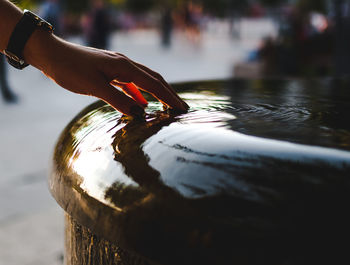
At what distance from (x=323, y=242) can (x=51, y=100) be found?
23.8ft

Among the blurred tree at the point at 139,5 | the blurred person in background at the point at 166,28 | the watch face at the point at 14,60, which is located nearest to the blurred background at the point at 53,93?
the watch face at the point at 14,60

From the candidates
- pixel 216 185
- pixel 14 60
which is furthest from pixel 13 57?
pixel 216 185

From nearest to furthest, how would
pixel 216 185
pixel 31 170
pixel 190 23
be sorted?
pixel 216 185 → pixel 31 170 → pixel 190 23

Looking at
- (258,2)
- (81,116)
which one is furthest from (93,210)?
(258,2)

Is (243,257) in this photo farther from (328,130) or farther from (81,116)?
(81,116)

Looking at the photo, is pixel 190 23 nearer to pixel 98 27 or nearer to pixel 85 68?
pixel 98 27

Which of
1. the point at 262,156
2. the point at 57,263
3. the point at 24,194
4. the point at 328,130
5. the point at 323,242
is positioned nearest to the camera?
the point at 323,242

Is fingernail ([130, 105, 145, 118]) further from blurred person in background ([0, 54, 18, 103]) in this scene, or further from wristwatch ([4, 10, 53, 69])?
blurred person in background ([0, 54, 18, 103])

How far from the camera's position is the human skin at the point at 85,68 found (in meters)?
0.88

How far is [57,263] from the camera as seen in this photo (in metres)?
2.36

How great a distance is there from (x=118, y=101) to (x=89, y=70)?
0.08 m

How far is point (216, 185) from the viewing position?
25.4 inches

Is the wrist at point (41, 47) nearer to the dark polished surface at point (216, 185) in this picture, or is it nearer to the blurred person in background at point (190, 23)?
the dark polished surface at point (216, 185)

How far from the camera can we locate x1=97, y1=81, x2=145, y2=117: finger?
0.89 meters
